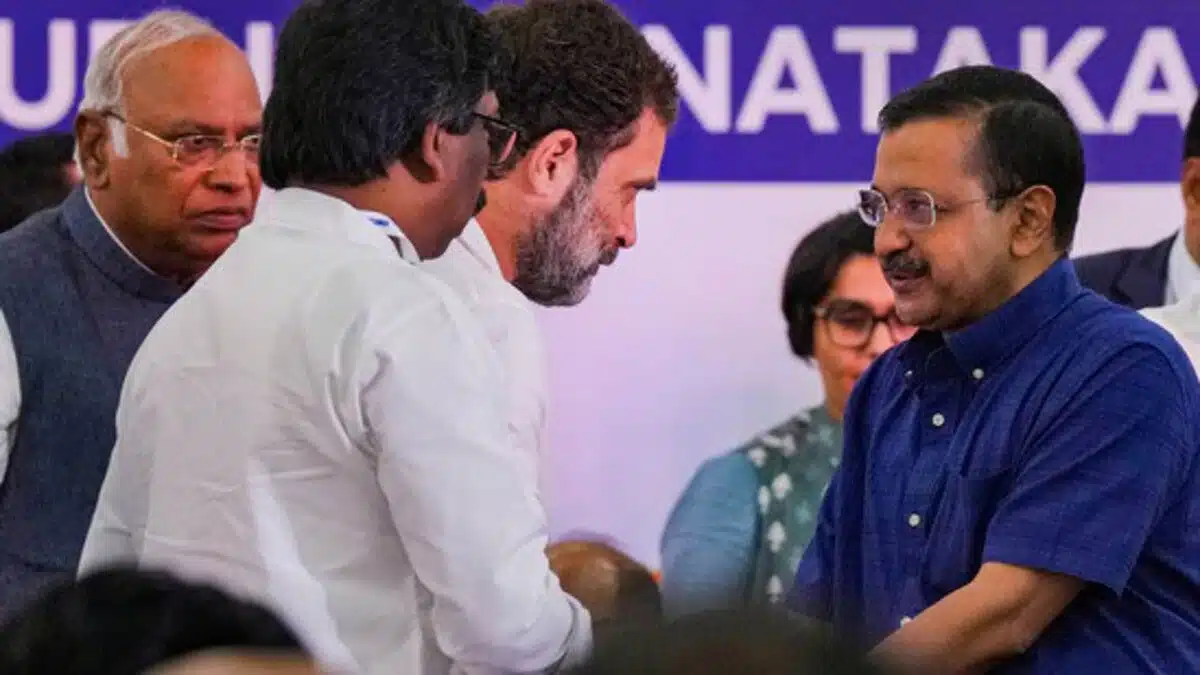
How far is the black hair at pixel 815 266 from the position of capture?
4559 mm

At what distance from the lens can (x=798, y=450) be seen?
14.6 ft

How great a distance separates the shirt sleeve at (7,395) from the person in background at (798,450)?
1.44 m

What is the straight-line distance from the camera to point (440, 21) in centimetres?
258

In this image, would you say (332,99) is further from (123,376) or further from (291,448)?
(123,376)

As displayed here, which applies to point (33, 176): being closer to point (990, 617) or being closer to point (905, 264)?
point (905, 264)

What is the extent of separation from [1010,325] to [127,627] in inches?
66.5

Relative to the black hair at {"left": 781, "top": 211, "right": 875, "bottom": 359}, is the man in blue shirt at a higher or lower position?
higher

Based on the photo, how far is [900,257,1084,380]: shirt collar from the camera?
271 cm

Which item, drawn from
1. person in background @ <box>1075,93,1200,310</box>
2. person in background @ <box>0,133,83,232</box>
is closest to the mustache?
person in background @ <box>1075,93,1200,310</box>

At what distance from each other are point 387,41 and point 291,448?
0.45 metres

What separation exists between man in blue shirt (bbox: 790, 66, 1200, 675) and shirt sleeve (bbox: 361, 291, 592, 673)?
372 millimetres

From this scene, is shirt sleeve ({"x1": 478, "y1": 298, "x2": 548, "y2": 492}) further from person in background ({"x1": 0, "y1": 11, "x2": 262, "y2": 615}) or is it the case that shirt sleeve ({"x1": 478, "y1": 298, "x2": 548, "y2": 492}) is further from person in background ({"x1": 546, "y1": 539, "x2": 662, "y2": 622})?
person in background ({"x1": 0, "y1": 11, "x2": 262, "y2": 615})

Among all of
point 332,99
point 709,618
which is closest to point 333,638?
point 332,99

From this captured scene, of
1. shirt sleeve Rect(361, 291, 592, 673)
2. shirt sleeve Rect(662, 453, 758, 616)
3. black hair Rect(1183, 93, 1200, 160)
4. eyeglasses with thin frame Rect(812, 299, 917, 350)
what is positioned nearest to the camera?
shirt sleeve Rect(361, 291, 592, 673)
